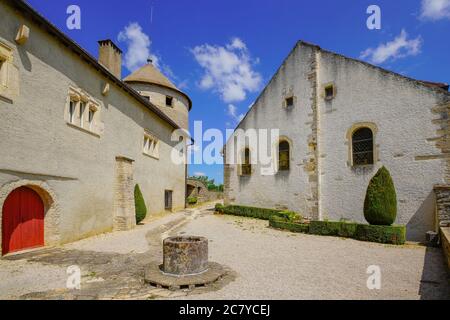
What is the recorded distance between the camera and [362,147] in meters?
12.9

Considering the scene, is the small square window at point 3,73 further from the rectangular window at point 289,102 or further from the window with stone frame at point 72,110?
the rectangular window at point 289,102

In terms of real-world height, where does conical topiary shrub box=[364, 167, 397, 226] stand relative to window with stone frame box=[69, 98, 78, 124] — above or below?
below

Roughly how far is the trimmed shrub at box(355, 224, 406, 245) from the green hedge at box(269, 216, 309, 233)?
2253mm

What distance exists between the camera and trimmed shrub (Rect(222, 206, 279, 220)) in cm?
1519

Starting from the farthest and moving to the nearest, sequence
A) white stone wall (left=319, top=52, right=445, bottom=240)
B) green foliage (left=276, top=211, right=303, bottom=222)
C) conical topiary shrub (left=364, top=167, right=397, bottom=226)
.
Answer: green foliage (left=276, top=211, right=303, bottom=222) < white stone wall (left=319, top=52, right=445, bottom=240) < conical topiary shrub (left=364, top=167, right=397, bottom=226)

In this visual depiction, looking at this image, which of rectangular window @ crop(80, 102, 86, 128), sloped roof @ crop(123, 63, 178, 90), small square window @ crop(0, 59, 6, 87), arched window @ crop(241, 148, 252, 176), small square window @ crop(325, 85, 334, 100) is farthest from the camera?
sloped roof @ crop(123, 63, 178, 90)

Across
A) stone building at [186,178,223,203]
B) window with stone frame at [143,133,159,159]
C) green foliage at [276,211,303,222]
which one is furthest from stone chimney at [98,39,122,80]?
stone building at [186,178,223,203]

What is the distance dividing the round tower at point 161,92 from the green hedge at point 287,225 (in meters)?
13.3

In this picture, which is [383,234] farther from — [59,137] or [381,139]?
[59,137]

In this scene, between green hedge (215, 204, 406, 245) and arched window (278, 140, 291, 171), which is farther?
arched window (278, 140, 291, 171)

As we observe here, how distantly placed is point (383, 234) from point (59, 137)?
11.2m

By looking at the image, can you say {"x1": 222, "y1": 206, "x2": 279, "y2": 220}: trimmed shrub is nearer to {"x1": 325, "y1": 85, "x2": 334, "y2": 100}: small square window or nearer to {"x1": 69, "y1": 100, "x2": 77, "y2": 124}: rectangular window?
{"x1": 325, "y1": 85, "x2": 334, "y2": 100}: small square window

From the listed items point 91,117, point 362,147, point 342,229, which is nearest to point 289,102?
point 362,147

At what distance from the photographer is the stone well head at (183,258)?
5367 mm
